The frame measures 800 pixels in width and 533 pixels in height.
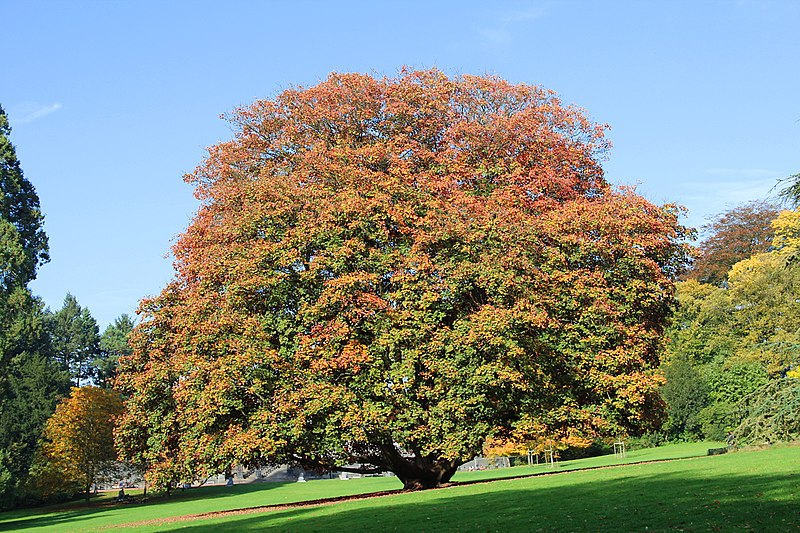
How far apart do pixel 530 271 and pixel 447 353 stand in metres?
4.00

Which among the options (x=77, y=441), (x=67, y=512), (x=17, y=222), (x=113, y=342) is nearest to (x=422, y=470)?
(x=17, y=222)

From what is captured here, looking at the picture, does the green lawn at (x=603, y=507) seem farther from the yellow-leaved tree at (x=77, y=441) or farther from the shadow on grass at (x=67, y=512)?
the yellow-leaved tree at (x=77, y=441)

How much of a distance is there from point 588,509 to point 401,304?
38.6 feet

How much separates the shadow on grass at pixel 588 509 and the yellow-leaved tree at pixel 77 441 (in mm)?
35109

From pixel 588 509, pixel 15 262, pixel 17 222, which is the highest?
pixel 17 222

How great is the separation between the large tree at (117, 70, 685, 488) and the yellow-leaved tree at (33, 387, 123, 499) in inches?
1056

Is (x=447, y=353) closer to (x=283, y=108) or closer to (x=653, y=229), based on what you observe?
(x=653, y=229)

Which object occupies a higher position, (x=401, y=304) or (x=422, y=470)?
(x=401, y=304)

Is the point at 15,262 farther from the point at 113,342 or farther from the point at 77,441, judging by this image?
the point at 113,342

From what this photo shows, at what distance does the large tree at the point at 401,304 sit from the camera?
25.1 metres

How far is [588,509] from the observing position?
15.5m

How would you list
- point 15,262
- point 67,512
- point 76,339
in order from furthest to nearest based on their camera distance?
point 76,339, point 67,512, point 15,262

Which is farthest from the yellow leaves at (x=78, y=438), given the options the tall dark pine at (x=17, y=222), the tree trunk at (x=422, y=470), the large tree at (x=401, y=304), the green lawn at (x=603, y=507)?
the green lawn at (x=603, y=507)

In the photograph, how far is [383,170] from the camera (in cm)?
2933
